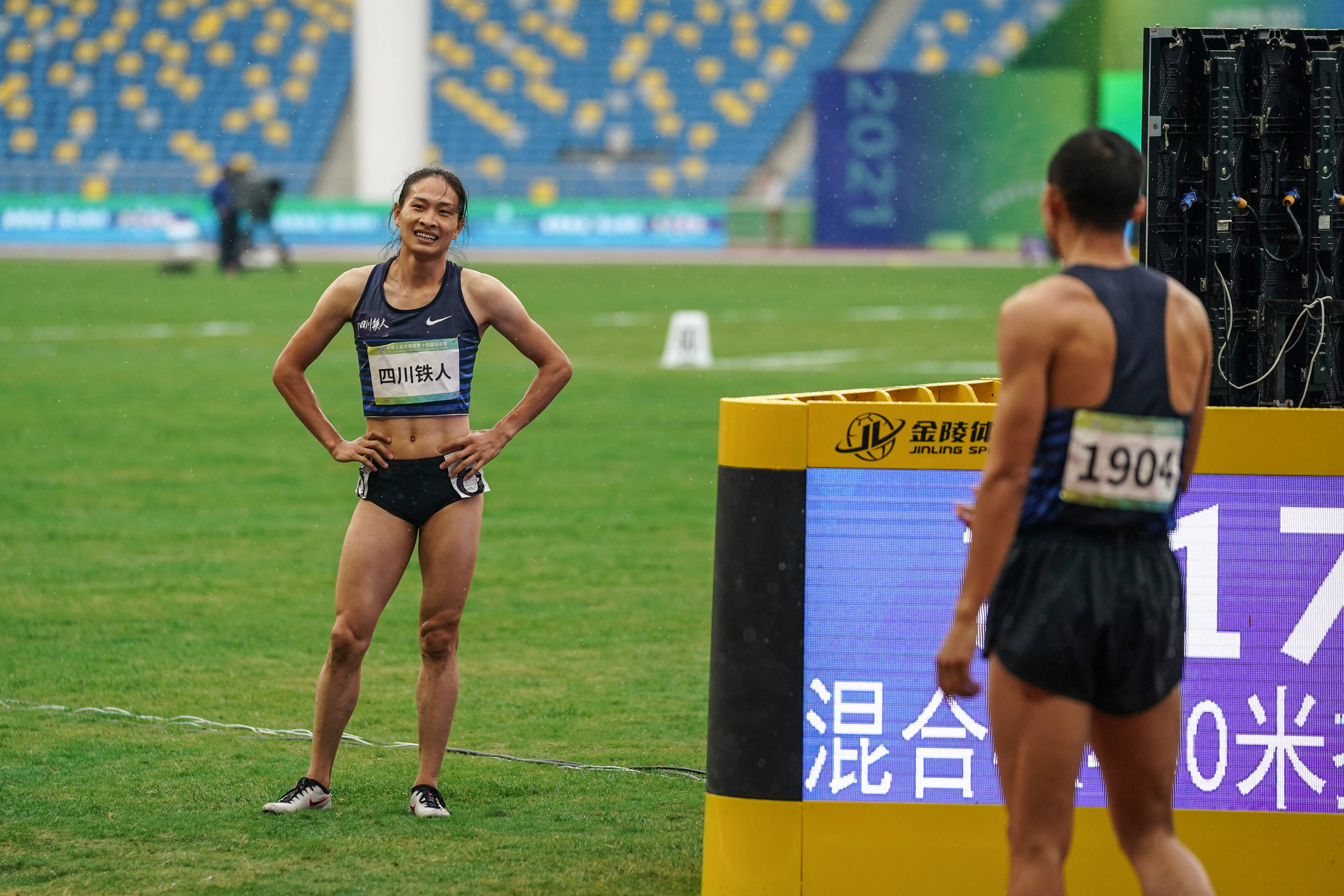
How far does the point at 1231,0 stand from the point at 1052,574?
104 feet

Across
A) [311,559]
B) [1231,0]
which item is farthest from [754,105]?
[311,559]

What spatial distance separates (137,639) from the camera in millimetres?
8500

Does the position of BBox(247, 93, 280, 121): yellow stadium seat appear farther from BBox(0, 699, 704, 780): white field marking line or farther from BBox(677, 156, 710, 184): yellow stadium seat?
BBox(0, 699, 704, 780): white field marking line

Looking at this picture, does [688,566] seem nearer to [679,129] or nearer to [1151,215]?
[1151,215]

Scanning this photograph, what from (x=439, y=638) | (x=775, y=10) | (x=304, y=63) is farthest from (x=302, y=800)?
(x=304, y=63)

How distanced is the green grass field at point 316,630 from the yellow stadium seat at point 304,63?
120ft

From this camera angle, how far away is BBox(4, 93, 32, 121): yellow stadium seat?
187 feet

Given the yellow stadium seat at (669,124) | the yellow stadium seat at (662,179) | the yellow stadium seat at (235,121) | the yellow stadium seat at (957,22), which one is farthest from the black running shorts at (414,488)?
the yellow stadium seat at (235,121)

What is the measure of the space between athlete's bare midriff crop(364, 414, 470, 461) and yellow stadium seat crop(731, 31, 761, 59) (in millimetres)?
51333

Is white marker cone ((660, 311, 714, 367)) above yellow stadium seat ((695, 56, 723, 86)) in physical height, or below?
below

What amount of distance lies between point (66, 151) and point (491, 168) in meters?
13.3

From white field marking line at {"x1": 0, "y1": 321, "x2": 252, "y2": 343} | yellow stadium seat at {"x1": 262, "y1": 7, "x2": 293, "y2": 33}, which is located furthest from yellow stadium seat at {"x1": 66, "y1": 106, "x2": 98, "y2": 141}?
white field marking line at {"x1": 0, "y1": 321, "x2": 252, "y2": 343}

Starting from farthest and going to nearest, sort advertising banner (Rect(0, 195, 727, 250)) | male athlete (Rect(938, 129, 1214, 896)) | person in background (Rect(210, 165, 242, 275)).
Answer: advertising banner (Rect(0, 195, 727, 250)) → person in background (Rect(210, 165, 242, 275)) → male athlete (Rect(938, 129, 1214, 896))

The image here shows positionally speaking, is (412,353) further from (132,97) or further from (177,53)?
(177,53)
